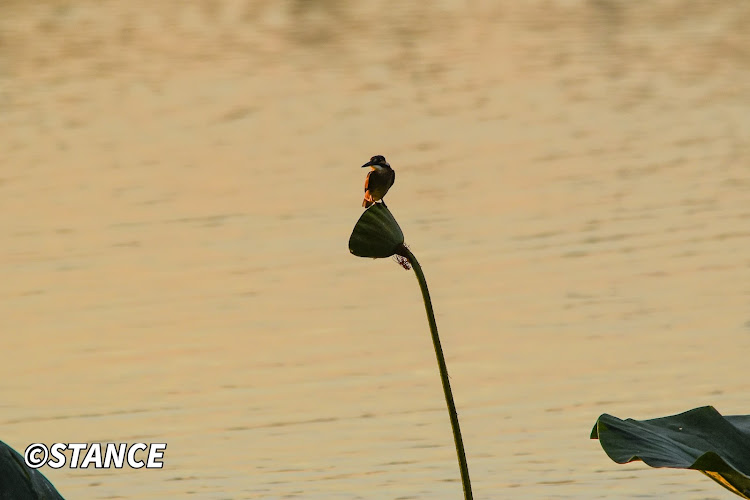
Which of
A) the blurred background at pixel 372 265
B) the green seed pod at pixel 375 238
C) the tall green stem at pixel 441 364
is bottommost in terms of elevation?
the blurred background at pixel 372 265

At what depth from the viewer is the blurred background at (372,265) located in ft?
17.1

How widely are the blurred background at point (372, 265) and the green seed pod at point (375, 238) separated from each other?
112 inches

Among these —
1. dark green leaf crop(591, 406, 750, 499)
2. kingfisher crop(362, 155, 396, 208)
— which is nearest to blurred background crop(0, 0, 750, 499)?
dark green leaf crop(591, 406, 750, 499)

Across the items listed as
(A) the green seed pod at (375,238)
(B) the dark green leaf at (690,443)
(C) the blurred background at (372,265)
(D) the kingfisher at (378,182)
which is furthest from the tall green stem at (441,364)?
(C) the blurred background at (372,265)

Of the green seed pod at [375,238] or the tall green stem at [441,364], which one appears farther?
the green seed pod at [375,238]

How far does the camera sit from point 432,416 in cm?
539

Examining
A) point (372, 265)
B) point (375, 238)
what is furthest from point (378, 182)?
point (372, 265)

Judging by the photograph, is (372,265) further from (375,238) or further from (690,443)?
(375,238)

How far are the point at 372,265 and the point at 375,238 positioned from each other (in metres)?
5.69

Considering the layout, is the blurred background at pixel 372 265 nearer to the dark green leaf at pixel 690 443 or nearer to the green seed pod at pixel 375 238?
the dark green leaf at pixel 690 443

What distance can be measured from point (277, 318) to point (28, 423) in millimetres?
1451

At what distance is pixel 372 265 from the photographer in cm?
758

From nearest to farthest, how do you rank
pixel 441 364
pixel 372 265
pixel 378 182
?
1. pixel 441 364
2. pixel 378 182
3. pixel 372 265

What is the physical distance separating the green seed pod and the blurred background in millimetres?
2850
